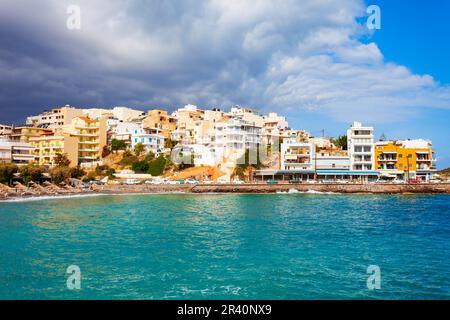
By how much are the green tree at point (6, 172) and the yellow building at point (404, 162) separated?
75.0 metres

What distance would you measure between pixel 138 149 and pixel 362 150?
53705 millimetres

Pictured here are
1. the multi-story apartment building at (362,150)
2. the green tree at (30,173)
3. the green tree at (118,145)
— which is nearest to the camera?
the green tree at (30,173)

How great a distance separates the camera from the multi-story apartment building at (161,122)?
10506 cm

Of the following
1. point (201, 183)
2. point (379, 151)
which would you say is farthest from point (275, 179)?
point (379, 151)

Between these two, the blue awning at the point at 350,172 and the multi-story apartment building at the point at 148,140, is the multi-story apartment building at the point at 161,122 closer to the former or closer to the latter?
the multi-story apartment building at the point at 148,140

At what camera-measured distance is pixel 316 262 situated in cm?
Result: 1906

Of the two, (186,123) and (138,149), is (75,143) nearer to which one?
(138,149)

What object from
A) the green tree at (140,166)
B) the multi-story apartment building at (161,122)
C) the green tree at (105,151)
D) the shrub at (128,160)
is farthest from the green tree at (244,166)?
the green tree at (105,151)

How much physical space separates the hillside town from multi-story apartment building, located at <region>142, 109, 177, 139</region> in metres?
1.03

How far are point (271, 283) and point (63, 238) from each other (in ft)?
53.4

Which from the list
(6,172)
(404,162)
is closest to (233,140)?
(404,162)

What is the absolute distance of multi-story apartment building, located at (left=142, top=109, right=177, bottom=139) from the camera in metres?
105

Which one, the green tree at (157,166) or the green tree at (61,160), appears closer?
the green tree at (61,160)

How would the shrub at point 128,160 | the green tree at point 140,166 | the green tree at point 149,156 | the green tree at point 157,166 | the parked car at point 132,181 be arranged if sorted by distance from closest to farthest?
the parked car at point 132,181 < the green tree at point 157,166 < the green tree at point 140,166 < the green tree at point 149,156 < the shrub at point 128,160
